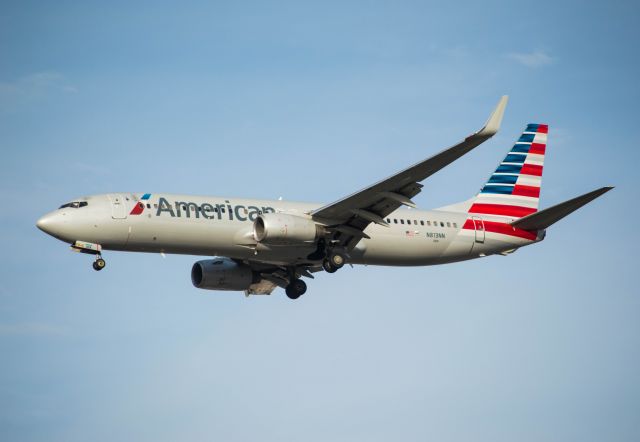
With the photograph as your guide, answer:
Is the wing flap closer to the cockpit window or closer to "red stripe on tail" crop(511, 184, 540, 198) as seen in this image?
"red stripe on tail" crop(511, 184, 540, 198)

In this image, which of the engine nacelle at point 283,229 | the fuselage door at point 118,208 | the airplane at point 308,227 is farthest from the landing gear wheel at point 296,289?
the fuselage door at point 118,208

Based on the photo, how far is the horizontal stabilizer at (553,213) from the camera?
47641 millimetres

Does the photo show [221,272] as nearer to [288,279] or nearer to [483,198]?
[288,279]

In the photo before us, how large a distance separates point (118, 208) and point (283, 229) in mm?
7193

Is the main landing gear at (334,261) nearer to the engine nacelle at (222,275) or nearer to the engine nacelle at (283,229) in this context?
the engine nacelle at (283,229)

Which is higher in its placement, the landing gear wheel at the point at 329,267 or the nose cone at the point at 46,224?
the nose cone at the point at 46,224

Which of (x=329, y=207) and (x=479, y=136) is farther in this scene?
(x=329, y=207)

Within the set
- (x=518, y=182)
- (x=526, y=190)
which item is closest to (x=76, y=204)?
(x=518, y=182)

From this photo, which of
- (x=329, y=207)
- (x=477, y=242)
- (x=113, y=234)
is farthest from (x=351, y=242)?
(x=113, y=234)

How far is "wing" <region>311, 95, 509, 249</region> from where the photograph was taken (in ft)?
152

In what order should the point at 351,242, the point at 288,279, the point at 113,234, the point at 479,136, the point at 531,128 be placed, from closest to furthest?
the point at 479,136 < the point at 113,234 < the point at 351,242 < the point at 288,279 < the point at 531,128

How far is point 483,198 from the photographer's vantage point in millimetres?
57250

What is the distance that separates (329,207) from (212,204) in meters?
5.18

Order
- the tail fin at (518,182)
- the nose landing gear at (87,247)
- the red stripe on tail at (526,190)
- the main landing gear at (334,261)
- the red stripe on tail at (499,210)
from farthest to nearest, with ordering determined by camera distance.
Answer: the red stripe on tail at (526,190) < the tail fin at (518,182) < the red stripe on tail at (499,210) < the main landing gear at (334,261) < the nose landing gear at (87,247)
